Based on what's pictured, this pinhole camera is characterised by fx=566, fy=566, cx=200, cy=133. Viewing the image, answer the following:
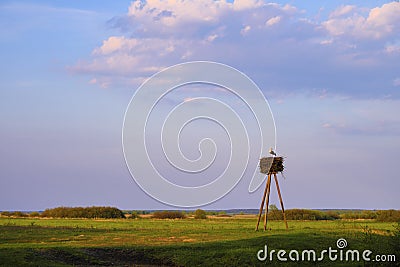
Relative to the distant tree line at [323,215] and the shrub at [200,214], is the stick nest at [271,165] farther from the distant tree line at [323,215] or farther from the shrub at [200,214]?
the shrub at [200,214]

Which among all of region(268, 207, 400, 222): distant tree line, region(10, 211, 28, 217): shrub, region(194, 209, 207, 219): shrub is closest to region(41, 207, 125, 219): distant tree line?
region(10, 211, 28, 217): shrub

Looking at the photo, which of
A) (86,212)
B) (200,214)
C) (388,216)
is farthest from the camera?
(200,214)

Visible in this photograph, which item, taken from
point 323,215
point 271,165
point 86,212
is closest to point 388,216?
point 323,215

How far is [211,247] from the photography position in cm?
2747

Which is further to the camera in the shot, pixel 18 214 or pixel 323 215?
pixel 18 214

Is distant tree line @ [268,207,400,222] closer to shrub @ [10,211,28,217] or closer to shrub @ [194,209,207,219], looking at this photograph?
shrub @ [194,209,207,219]

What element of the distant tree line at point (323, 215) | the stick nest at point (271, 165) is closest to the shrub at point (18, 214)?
the distant tree line at point (323, 215)

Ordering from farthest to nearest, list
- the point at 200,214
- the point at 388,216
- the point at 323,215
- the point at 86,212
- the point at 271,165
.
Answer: the point at 200,214
the point at 86,212
the point at 323,215
the point at 388,216
the point at 271,165

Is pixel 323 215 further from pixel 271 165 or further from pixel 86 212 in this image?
pixel 271 165

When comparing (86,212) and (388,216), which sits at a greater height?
(86,212)

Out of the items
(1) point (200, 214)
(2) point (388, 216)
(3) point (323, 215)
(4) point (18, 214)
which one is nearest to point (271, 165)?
(2) point (388, 216)

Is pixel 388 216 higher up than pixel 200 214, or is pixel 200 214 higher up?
pixel 200 214

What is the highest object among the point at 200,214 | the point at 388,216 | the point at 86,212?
the point at 86,212

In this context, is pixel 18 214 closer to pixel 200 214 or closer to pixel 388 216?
pixel 200 214
